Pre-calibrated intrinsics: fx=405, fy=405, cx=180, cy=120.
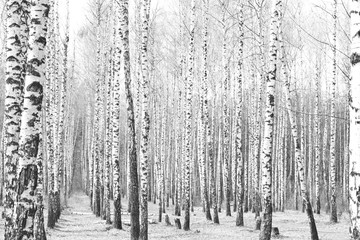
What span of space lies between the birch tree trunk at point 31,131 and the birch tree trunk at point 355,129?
4026 millimetres

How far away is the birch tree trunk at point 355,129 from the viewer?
4320 millimetres

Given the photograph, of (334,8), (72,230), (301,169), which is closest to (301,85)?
(334,8)

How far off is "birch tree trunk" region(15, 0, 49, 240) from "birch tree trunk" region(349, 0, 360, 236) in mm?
4026

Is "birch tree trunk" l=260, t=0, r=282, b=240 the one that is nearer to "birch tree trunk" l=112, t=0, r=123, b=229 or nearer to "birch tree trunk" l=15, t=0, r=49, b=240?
"birch tree trunk" l=112, t=0, r=123, b=229

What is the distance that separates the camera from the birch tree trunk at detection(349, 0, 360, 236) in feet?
14.2

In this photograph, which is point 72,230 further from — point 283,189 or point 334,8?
point 283,189

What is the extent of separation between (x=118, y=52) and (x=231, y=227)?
7.61m

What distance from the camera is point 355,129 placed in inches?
175

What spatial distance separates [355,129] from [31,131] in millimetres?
4142

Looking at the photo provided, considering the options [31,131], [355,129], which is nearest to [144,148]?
[31,131]

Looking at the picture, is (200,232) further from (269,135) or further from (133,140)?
(269,135)

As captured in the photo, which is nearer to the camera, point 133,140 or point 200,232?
point 133,140

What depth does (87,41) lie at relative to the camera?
90.1 ft

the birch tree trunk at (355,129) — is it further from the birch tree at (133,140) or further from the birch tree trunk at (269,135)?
the birch tree at (133,140)
